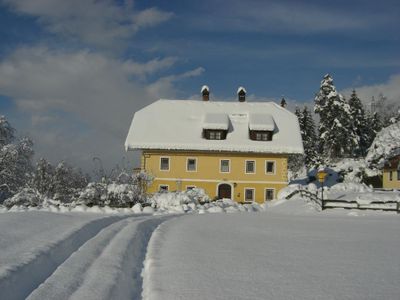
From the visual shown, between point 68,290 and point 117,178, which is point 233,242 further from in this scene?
point 117,178

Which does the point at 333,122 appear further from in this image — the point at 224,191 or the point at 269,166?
the point at 224,191

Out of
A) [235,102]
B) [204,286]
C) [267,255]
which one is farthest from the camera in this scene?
[235,102]

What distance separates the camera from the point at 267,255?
9.31m

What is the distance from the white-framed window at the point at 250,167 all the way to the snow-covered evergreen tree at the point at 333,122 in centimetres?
1990

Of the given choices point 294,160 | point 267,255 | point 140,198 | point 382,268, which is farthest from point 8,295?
point 294,160

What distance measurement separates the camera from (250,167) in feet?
127

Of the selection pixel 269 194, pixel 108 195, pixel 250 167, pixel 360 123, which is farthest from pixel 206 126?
pixel 360 123

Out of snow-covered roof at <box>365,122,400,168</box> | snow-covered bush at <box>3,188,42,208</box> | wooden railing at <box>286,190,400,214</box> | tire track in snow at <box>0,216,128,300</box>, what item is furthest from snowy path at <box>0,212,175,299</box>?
snow-covered roof at <box>365,122,400,168</box>

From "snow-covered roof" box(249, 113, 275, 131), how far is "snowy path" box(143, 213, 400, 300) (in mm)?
25503

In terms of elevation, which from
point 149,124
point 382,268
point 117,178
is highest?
point 149,124

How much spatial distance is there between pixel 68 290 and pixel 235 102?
38890 millimetres

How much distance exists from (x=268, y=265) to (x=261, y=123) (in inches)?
1235

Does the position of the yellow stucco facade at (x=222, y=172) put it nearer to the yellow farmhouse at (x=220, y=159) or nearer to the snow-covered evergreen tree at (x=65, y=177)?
the yellow farmhouse at (x=220, y=159)

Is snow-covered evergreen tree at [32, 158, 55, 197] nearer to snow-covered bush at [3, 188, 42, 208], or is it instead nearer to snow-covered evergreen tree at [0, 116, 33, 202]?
snow-covered evergreen tree at [0, 116, 33, 202]
